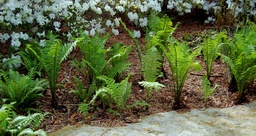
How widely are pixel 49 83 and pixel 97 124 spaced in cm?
69

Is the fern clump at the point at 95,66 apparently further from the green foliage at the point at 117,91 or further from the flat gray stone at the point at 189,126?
the flat gray stone at the point at 189,126

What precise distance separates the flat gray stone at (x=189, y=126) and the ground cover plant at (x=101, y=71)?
0.46 ft

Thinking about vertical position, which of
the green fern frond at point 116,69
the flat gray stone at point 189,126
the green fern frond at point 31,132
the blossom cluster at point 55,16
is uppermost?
the blossom cluster at point 55,16

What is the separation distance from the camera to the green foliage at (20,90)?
145 inches

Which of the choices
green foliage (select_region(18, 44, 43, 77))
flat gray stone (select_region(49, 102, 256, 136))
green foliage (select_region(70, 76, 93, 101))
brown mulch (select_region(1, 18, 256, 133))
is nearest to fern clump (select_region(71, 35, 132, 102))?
green foliage (select_region(70, 76, 93, 101))

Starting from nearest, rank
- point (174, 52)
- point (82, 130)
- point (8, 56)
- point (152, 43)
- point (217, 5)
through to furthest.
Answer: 1. point (82, 130)
2. point (174, 52)
3. point (152, 43)
4. point (8, 56)
5. point (217, 5)

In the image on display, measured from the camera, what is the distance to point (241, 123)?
146 inches

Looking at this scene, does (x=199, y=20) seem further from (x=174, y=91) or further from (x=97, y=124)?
(x=97, y=124)

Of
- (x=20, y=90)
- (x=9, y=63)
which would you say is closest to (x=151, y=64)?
(x=20, y=90)

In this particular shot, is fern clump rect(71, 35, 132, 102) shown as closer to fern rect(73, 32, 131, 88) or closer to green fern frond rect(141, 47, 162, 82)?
fern rect(73, 32, 131, 88)

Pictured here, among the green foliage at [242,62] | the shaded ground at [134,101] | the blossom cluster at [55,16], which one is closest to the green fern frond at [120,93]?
the shaded ground at [134,101]

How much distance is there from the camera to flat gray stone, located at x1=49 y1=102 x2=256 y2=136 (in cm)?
347

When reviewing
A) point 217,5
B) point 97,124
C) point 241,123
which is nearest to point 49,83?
point 97,124

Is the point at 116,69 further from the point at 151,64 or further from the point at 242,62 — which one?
the point at 242,62
